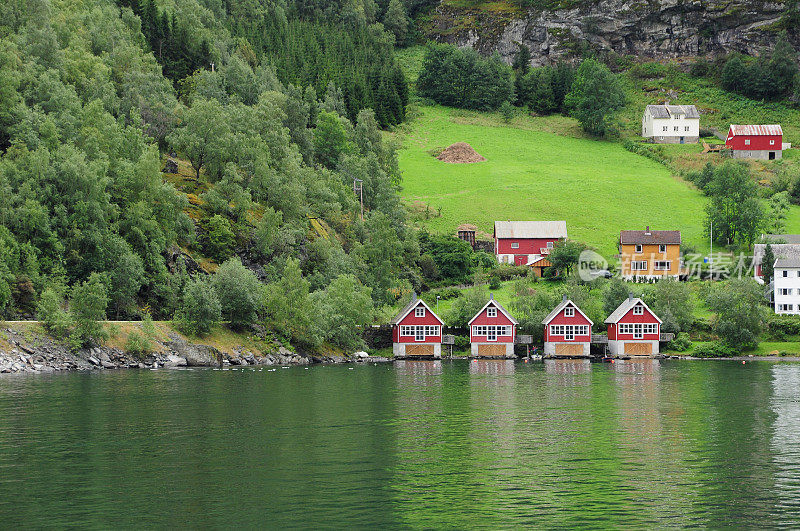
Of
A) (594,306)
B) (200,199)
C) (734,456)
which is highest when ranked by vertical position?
(200,199)

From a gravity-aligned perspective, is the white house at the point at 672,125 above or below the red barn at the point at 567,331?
above

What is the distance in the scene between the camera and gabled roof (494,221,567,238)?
130875mm

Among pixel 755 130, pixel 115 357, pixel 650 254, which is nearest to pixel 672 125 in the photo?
pixel 755 130

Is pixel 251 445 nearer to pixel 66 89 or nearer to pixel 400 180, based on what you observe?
pixel 66 89

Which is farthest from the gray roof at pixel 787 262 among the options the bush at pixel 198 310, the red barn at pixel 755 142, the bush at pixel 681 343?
the bush at pixel 198 310

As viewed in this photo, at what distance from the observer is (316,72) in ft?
539

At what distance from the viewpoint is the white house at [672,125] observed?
179750mm

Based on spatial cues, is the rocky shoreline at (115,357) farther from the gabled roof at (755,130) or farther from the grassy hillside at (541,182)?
the gabled roof at (755,130)

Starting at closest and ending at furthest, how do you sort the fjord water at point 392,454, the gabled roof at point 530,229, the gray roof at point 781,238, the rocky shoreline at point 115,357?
the fjord water at point 392,454
the rocky shoreline at point 115,357
the gray roof at point 781,238
the gabled roof at point 530,229

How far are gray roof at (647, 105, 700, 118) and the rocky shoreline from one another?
358 ft

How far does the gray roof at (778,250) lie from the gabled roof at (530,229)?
24.8m

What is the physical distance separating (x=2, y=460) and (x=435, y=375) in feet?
156

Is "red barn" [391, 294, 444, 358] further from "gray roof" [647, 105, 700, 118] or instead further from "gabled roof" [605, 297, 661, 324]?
"gray roof" [647, 105, 700, 118]

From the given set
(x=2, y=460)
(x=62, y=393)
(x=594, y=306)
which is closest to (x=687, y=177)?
(x=594, y=306)
